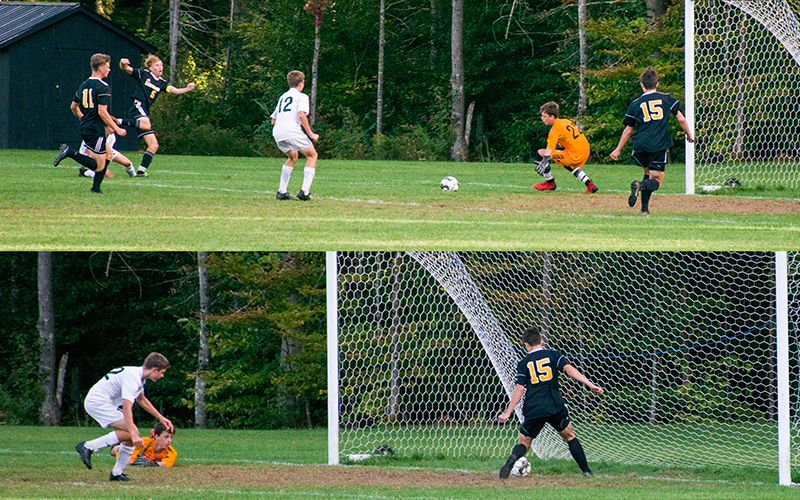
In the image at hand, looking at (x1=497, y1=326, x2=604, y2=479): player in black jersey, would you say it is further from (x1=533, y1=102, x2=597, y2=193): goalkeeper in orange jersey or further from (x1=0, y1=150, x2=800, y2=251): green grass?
(x1=533, y1=102, x2=597, y2=193): goalkeeper in orange jersey

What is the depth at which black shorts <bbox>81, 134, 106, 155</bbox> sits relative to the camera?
1331 centimetres

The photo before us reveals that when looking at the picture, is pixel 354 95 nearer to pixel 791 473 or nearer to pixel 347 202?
pixel 347 202

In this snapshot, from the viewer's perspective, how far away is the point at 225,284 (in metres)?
25.9

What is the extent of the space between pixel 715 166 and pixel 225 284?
14.2 m

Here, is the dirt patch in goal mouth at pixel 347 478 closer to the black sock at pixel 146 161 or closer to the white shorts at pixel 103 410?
the white shorts at pixel 103 410

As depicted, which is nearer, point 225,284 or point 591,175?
point 591,175

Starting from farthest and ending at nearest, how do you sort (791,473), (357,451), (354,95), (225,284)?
(354,95)
(225,284)
(357,451)
(791,473)

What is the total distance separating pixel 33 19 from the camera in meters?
24.4

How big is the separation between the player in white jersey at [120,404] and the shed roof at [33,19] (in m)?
16.6

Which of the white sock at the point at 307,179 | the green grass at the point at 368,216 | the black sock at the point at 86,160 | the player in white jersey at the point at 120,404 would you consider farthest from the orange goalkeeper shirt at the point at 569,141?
the player in white jersey at the point at 120,404

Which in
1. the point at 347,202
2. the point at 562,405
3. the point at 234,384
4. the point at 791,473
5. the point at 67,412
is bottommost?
the point at 67,412

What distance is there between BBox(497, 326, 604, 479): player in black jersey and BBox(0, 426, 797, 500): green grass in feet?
1.11

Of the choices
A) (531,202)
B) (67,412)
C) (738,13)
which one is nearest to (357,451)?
A: (531,202)

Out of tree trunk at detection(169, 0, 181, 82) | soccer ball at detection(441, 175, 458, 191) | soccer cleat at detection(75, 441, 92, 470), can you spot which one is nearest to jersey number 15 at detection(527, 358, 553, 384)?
soccer cleat at detection(75, 441, 92, 470)
